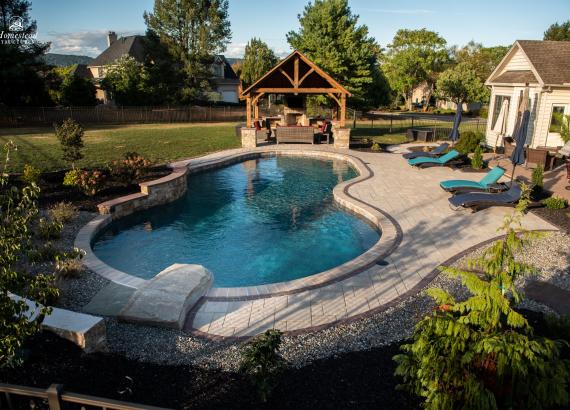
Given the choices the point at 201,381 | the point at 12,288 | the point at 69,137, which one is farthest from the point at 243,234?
the point at 12,288

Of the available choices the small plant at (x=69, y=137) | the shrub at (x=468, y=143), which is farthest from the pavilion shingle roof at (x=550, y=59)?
the small plant at (x=69, y=137)

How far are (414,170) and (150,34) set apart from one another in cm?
3404

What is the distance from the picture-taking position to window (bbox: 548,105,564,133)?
1939 cm

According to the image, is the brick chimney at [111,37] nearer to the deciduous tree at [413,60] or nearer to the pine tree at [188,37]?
the pine tree at [188,37]

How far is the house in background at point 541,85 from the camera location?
19.2m

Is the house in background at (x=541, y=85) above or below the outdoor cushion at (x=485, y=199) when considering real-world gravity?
above

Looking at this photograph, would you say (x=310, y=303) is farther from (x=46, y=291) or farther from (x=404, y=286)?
(x=46, y=291)

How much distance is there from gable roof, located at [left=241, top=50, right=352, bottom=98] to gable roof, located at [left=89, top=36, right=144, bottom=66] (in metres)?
33.0

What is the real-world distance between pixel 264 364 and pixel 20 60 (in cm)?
3777

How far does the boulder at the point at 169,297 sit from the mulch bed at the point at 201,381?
96 cm

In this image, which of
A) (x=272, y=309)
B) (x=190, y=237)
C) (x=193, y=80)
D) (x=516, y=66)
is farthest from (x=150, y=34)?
(x=272, y=309)

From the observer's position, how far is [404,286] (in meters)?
7.81

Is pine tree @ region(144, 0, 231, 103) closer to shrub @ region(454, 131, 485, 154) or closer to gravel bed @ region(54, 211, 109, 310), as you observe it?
shrub @ region(454, 131, 485, 154)

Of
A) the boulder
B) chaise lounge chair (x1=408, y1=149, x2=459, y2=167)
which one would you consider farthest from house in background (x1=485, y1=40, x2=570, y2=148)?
the boulder
